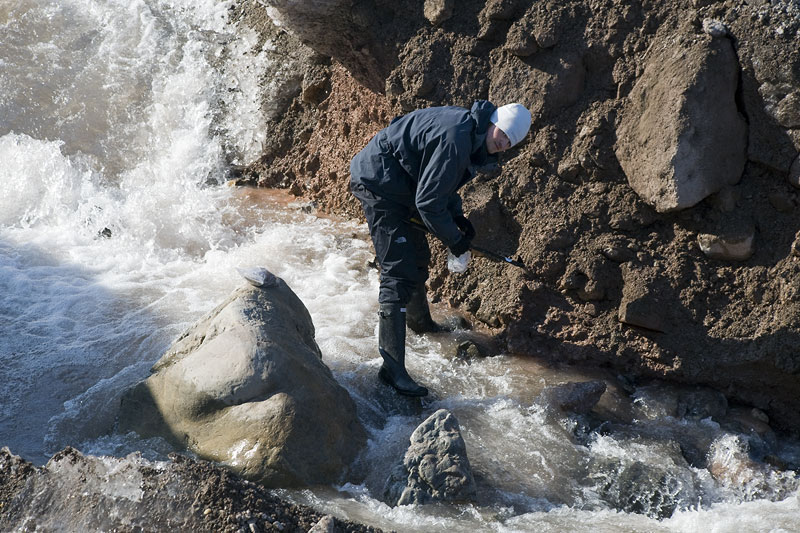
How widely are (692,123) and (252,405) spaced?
8.86 feet

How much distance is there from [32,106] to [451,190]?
5.07 meters

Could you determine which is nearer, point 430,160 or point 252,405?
point 252,405

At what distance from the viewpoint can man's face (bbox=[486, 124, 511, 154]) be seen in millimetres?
3859

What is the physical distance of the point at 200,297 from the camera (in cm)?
522

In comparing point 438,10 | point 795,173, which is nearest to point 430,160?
point 438,10

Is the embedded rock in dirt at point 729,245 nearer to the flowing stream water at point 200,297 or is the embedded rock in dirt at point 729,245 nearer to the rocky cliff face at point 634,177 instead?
the rocky cliff face at point 634,177

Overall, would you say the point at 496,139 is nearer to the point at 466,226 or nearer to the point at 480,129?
the point at 480,129

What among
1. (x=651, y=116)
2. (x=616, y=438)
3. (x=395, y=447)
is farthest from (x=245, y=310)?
(x=651, y=116)

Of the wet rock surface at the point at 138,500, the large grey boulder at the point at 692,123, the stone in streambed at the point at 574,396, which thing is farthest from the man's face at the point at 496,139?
the wet rock surface at the point at 138,500

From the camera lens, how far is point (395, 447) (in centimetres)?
378

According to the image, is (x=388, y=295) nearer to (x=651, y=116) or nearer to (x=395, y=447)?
(x=395, y=447)

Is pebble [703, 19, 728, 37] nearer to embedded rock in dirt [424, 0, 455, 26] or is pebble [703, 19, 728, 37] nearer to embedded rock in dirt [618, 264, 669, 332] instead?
embedded rock in dirt [618, 264, 669, 332]

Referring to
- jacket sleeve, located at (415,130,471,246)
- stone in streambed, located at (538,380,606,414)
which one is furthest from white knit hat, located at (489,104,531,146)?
stone in streambed, located at (538,380,606,414)

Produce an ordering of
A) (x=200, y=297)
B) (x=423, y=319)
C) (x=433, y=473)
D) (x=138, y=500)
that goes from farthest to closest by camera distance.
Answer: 1. (x=200, y=297)
2. (x=423, y=319)
3. (x=433, y=473)
4. (x=138, y=500)
